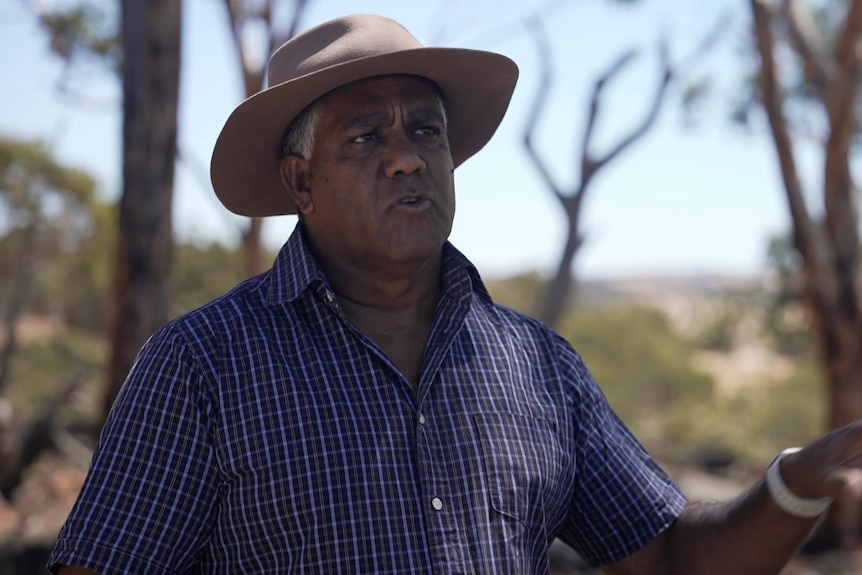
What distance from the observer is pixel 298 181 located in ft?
7.96

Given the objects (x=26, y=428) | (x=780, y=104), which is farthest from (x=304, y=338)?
(x=780, y=104)

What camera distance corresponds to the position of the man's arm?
1999 millimetres

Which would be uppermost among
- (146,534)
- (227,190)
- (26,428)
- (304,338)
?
(227,190)

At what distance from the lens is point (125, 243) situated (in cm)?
550

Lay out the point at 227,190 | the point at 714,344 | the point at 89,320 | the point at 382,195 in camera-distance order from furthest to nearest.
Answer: the point at 714,344 < the point at 89,320 < the point at 227,190 < the point at 382,195

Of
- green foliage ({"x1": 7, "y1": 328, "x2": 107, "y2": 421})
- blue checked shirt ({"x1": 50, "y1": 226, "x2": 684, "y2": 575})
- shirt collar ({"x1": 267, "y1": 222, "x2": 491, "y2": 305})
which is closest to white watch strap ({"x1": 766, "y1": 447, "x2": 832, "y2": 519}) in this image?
blue checked shirt ({"x1": 50, "y1": 226, "x2": 684, "y2": 575})

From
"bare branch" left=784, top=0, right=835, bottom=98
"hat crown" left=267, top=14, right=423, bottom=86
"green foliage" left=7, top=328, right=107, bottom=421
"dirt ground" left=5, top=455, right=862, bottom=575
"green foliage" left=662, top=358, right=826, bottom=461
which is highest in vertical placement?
"bare branch" left=784, top=0, right=835, bottom=98

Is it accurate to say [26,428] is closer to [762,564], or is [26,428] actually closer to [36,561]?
[36,561]

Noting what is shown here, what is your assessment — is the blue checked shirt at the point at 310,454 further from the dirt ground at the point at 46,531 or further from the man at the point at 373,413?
the dirt ground at the point at 46,531

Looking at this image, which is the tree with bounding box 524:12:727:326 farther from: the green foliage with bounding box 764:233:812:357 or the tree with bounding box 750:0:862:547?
the green foliage with bounding box 764:233:812:357

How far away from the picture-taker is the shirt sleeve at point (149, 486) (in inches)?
73.5

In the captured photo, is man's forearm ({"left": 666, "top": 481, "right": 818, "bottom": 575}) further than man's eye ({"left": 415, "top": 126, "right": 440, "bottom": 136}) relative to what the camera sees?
No

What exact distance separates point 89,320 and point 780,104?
61.9 ft

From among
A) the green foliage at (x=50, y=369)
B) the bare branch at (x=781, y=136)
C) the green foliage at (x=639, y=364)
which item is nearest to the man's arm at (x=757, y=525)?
the bare branch at (x=781, y=136)
